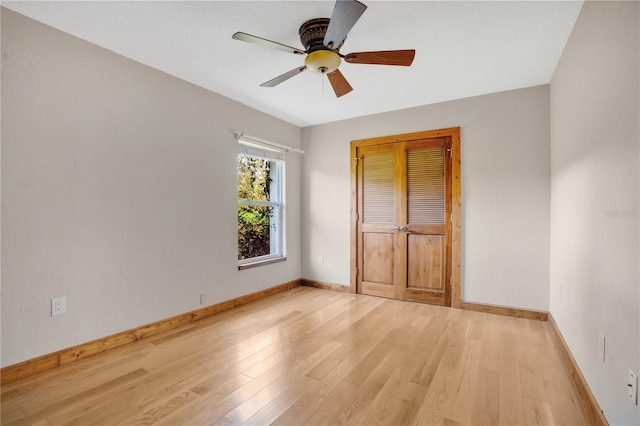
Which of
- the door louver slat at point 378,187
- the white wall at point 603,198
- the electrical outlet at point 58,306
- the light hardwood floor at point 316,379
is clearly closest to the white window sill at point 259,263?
the light hardwood floor at point 316,379

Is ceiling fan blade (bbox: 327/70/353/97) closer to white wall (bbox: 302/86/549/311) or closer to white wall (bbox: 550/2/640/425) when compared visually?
white wall (bbox: 550/2/640/425)

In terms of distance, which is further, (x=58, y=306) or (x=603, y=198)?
(x=58, y=306)

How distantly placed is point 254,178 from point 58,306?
2383mm

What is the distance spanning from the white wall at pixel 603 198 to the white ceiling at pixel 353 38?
357mm

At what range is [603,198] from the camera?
5.12ft

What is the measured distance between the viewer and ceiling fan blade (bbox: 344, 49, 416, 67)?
1931 mm

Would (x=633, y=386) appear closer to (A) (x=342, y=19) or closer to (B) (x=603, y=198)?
(B) (x=603, y=198)

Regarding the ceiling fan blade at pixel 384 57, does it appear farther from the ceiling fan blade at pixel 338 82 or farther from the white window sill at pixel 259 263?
the white window sill at pixel 259 263

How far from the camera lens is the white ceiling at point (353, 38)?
195 cm

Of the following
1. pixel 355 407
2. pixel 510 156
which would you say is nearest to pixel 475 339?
pixel 355 407

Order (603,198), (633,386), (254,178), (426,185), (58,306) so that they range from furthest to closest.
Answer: (254,178), (426,185), (58,306), (603,198), (633,386)

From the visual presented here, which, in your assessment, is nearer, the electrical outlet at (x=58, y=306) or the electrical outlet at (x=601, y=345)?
the electrical outlet at (x=601, y=345)

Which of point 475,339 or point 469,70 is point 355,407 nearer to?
point 475,339

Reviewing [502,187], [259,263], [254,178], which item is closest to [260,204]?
[254,178]
